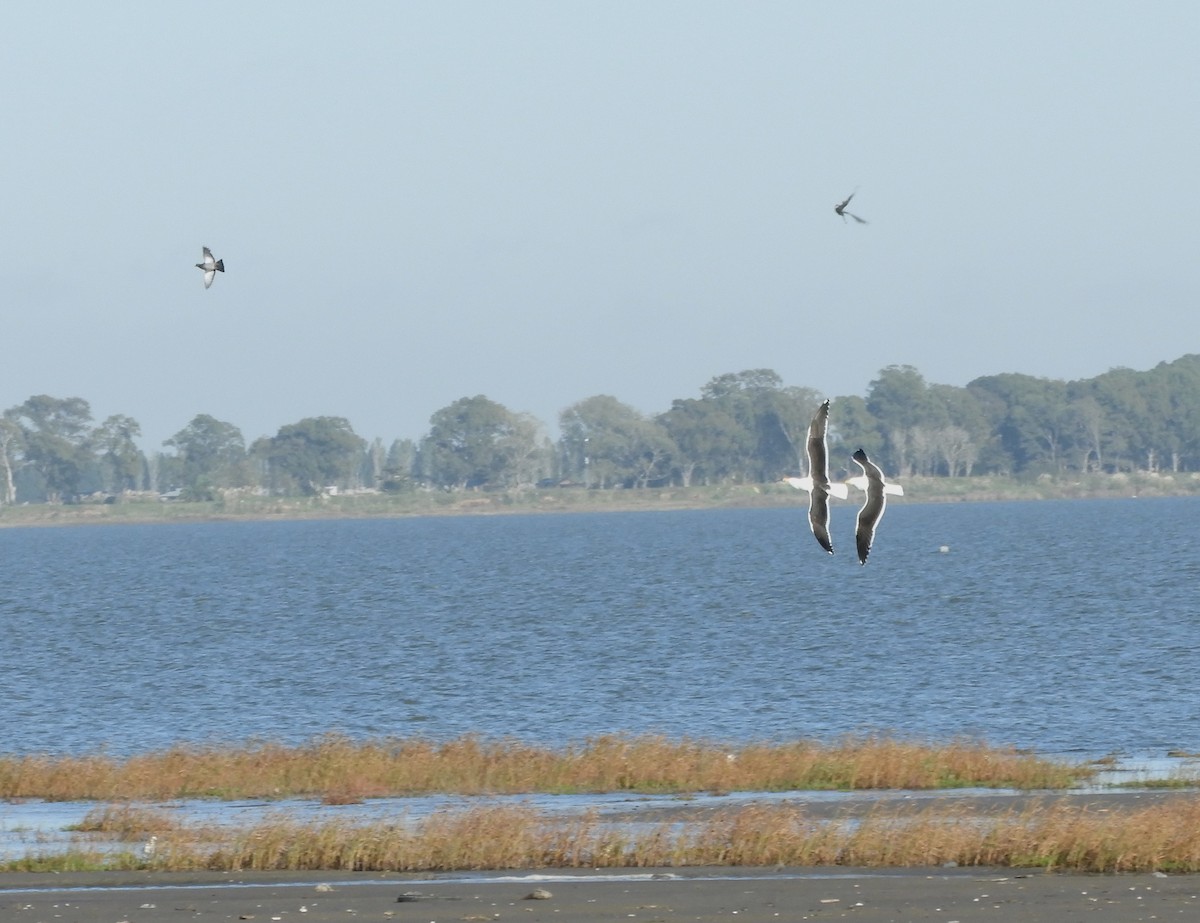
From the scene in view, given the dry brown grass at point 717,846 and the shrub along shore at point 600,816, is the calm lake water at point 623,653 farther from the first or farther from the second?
the dry brown grass at point 717,846

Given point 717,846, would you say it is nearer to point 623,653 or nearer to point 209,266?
point 209,266

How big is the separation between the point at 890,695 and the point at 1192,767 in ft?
60.9

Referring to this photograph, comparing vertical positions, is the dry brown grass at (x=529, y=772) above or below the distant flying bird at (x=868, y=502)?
below

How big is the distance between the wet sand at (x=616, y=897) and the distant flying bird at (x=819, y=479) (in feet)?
18.0

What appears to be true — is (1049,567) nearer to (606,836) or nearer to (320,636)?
(320,636)

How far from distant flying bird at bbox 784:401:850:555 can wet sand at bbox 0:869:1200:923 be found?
18.0 ft

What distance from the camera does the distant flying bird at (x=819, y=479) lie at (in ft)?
51.0

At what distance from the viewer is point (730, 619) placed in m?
83.8

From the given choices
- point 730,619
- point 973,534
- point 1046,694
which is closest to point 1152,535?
point 973,534

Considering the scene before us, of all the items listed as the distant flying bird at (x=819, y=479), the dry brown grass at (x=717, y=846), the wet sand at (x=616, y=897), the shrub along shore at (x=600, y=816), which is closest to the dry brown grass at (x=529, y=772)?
the shrub along shore at (x=600, y=816)

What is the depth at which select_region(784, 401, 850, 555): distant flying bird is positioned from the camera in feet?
51.0

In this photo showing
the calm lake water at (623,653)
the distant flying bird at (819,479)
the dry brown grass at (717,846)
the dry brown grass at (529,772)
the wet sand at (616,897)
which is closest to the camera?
the distant flying bird at (819,479)

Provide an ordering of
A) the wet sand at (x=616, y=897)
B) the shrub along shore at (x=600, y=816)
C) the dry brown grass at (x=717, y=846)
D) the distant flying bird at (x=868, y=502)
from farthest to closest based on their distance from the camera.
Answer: the shrub along shore at (x=600, y=816), the dry brown grass at (x=717, y=846), the wet sand at (x=616, y=897), the distant flying bird at (x=868, y=502)

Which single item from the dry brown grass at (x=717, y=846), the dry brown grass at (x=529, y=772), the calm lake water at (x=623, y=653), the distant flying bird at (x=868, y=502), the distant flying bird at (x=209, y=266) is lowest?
the calm lake water at (x=623, y=653)
